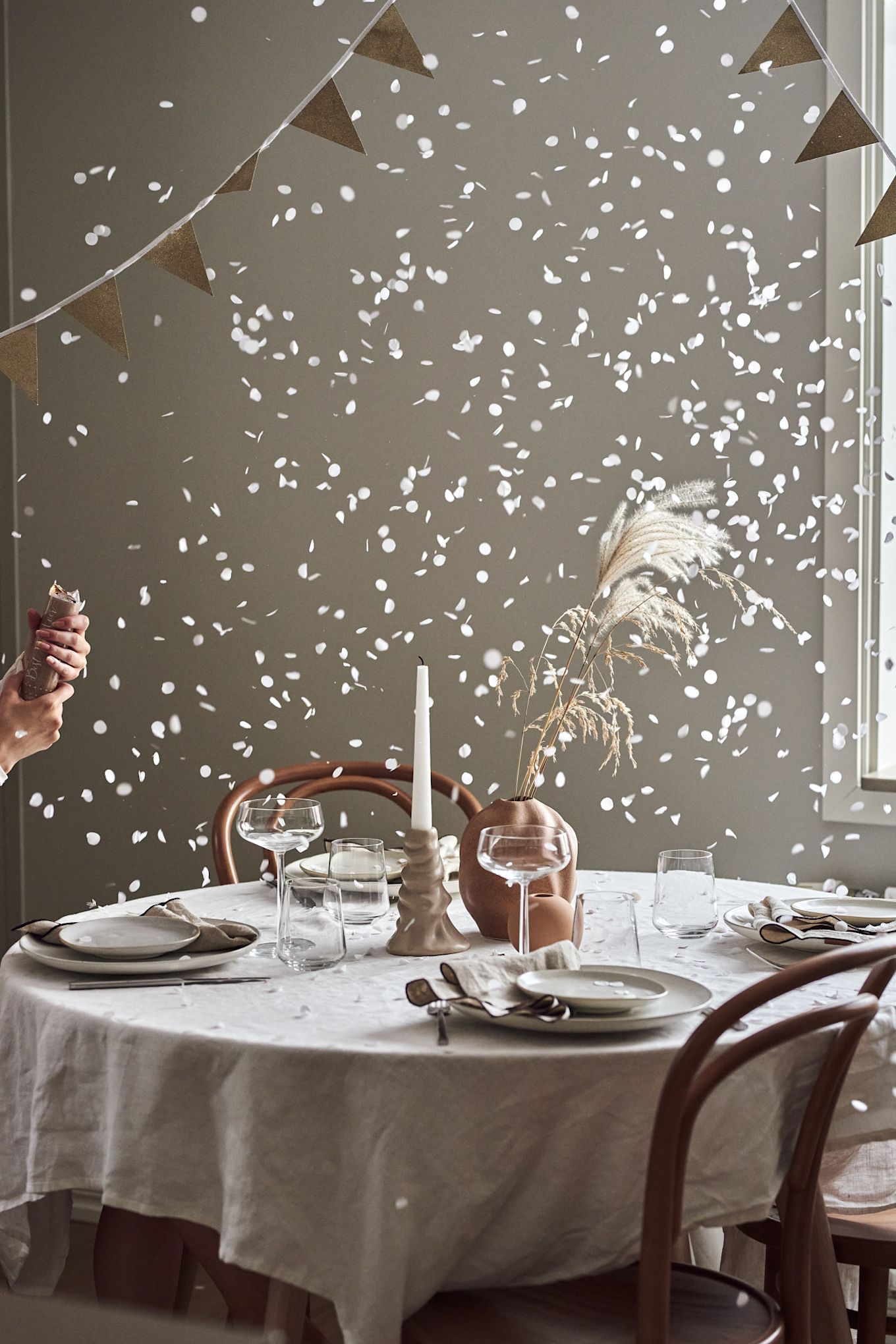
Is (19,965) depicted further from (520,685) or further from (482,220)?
(482,220)

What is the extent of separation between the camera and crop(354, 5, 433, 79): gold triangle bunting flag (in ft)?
7.88

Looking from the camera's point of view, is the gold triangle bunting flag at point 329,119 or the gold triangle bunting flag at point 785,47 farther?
the gold triangle bunting flag at point 329,119

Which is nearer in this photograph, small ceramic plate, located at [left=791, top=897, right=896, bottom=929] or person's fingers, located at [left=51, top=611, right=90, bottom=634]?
small ceramic plate, located at [left=791, top=897, right=896, bottom=929]

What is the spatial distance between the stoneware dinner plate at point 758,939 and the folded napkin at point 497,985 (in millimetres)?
337

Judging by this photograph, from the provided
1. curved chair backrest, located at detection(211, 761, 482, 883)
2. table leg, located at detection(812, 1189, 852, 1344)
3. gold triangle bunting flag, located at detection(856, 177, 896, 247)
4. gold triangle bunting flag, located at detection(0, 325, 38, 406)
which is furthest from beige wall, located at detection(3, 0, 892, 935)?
table leg, located at detection(812, 1189, 852, 1344)

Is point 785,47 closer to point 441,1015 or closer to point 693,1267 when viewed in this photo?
point 441,1015

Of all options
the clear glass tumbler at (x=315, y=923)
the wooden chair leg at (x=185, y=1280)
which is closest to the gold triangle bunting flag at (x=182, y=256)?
the clear glass tumbler at (x=315, y=923)

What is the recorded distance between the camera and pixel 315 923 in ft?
5.44

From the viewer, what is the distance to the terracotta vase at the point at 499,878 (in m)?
1.86

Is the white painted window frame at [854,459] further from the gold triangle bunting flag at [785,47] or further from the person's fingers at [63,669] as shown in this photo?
the person's fingers at [63,669]

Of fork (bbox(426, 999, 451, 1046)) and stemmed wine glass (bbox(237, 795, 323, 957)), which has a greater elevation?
stemmed wine glass (bbox(237, 795, 323, 957))

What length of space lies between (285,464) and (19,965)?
1855 mm

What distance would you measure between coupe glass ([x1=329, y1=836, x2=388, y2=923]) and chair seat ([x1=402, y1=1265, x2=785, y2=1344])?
57 cm

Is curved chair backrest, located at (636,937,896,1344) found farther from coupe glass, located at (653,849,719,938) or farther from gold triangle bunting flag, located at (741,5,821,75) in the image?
gold triangle bunting flag, located at (741,5,821,75)
